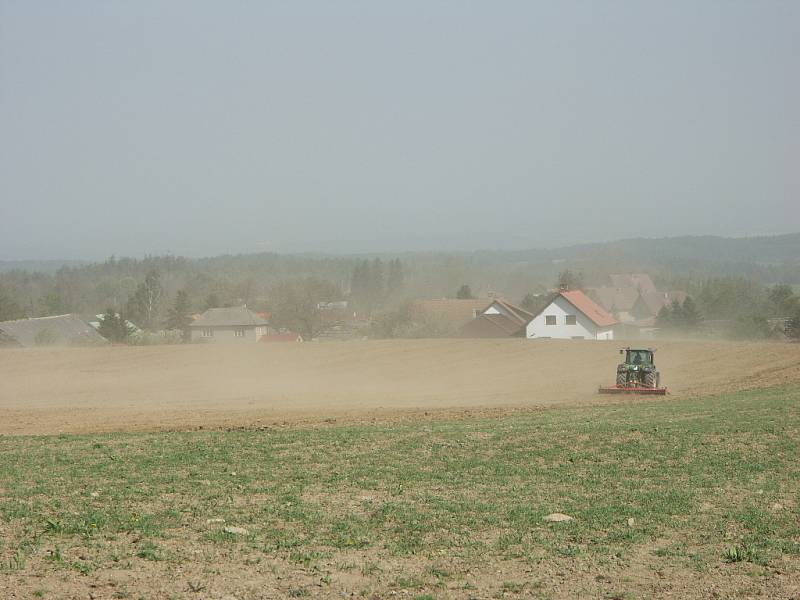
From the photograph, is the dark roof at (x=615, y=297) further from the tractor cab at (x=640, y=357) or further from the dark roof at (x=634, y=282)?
the tractor cab at (x=640, y=357)

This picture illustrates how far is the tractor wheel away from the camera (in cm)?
3566

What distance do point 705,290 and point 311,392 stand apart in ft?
217

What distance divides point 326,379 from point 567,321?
32.1 metres

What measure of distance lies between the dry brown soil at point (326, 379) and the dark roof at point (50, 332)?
12.6m

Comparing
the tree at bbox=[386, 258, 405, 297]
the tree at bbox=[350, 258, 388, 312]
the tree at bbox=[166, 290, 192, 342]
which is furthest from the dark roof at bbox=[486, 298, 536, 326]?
the tree at bbox=[386, 258, 405, 297]

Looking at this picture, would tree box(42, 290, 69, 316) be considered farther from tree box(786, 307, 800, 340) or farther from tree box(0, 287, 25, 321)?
tree box(786, 307, 800, 340)

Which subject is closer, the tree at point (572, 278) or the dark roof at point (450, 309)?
the dark roof at point (450, 309)

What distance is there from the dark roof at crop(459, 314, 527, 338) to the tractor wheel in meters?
44.7

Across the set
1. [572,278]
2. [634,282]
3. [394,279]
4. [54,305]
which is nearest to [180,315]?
[54,305]

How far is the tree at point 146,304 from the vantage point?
383 feet

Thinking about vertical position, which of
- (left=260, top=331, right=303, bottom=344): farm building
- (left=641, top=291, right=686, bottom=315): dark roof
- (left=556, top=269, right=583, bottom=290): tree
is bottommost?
(left=260, top=331, right=303, bottom=344): farm building

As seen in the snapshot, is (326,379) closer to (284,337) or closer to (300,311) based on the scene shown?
(284,337)

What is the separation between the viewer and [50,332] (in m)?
77.1

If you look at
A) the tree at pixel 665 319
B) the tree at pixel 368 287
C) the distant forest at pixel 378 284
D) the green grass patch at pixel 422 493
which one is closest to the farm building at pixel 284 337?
the distant forest at pixel 378 284
